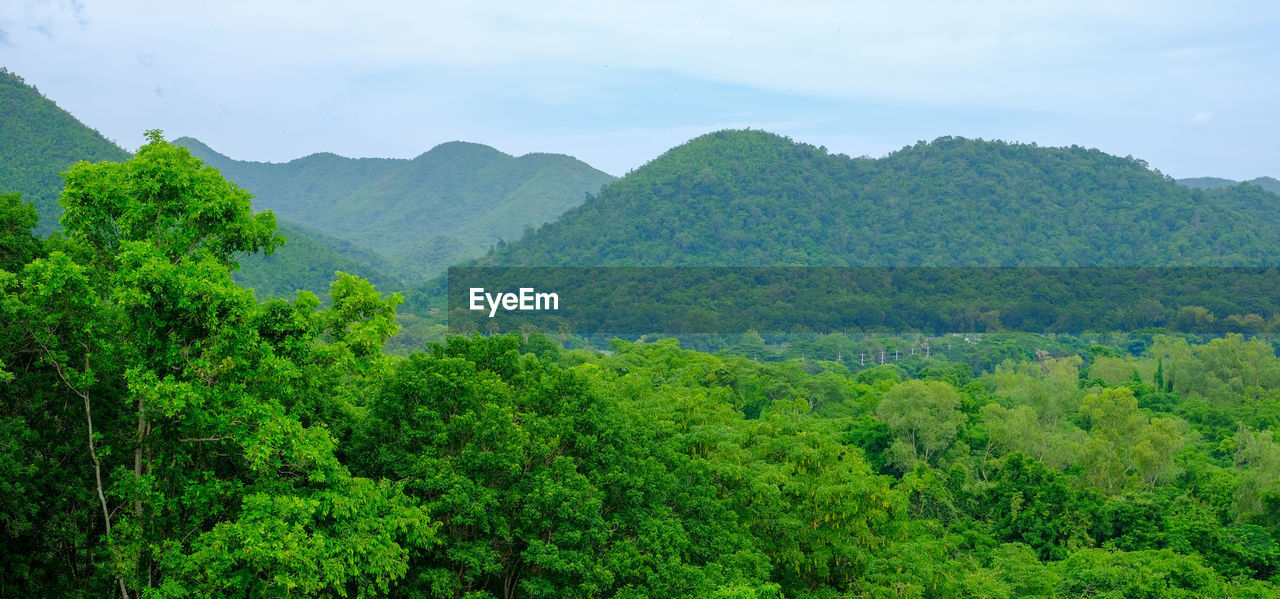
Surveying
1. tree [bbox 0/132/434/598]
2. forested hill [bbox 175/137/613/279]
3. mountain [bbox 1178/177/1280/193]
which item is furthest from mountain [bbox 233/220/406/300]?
mountain [bbox 1178/177/1280/193]

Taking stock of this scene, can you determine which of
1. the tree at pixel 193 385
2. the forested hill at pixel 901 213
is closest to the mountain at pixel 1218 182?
the forested hill at pixel 901 213

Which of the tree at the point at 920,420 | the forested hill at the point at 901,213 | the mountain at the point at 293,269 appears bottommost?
the tree at the point at 920,420

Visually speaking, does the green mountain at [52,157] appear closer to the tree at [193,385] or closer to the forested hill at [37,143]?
the forested hill at [37,143]

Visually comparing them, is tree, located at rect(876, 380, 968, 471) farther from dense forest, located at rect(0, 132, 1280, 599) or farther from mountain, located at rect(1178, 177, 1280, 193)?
mountain, located at rect(1178, 177, 1280, 193)

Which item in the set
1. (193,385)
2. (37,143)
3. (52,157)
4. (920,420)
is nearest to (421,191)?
(37,143)

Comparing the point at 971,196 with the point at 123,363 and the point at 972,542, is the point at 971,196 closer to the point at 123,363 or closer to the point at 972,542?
the point at 972,542

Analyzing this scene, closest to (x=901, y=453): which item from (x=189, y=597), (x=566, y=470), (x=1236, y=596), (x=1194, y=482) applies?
(x=1194, y=482)

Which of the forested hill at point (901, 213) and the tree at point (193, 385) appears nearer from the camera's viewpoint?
the tree at point (193, 385)
